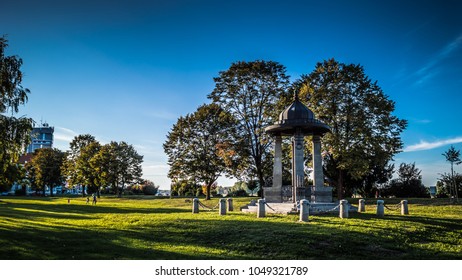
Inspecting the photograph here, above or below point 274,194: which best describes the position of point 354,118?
above

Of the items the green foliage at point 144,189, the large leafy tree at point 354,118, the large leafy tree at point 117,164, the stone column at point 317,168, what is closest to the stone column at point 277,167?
the stone column at point 317,168

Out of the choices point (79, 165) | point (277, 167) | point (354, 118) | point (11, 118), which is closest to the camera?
point (11, 118)

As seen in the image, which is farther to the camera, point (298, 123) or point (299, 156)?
point (299, 156)

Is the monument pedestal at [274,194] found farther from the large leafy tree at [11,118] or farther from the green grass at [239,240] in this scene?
the large leafy tree at [11,118]

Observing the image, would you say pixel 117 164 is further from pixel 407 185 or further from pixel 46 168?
pixel 407 185

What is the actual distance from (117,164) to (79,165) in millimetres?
6695

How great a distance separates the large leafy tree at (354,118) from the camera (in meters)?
31.7

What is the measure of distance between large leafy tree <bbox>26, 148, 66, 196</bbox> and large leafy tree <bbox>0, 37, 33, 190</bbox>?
200 ft

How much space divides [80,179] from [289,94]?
145 feet

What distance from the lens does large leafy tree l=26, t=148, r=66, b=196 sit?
75.4 metres

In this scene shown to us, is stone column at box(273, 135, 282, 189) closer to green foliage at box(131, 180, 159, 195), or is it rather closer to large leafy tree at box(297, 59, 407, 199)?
large leafy tree at box(297, 59, 407, 199)

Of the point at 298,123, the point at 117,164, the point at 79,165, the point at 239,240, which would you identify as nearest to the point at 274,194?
the point at 298,123

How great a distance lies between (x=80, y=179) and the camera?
64125 mm

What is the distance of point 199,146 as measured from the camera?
46.0m
